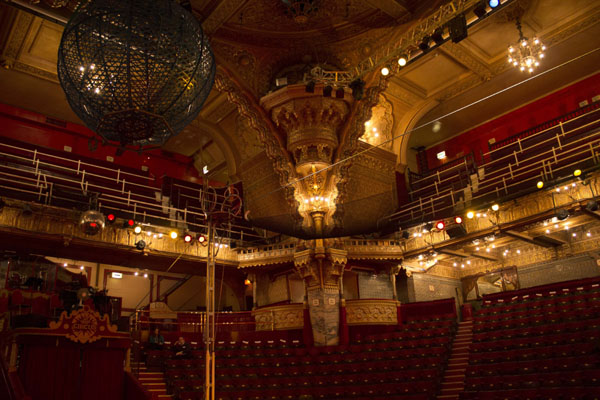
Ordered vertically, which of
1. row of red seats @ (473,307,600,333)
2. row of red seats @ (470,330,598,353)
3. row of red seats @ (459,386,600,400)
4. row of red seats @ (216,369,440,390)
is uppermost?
row of red seats @ (473,307,600,333)

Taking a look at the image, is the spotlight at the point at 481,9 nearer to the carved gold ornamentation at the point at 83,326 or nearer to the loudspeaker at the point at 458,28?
the loudspeaker at the point at 458,28

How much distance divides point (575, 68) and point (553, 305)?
689cm

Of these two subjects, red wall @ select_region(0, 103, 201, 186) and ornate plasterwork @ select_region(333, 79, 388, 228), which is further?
red wall @ select_region(0, 103, 201, 186)

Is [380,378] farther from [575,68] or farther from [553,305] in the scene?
[575,68]

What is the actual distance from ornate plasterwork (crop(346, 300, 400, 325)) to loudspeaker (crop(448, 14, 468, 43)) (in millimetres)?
6969

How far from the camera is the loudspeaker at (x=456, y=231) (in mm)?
11898

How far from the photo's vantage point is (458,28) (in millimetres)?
8609

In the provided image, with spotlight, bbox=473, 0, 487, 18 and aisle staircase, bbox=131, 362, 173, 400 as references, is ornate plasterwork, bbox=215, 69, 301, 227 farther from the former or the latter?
spotlight, bbox=473, 0, 487, 18

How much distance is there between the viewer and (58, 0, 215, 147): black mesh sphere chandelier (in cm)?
352

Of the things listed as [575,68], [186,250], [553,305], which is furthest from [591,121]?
[186,250]

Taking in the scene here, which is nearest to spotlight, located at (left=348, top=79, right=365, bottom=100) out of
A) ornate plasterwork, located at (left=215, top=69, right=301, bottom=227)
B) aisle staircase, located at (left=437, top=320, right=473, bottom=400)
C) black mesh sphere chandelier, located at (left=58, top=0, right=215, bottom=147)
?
ornate plasterwork, located at (left=215, top=69, right=301, bottom=227)

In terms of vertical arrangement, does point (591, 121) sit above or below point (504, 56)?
below

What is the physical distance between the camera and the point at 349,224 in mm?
13125

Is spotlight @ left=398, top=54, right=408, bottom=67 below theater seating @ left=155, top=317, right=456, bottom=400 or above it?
above
